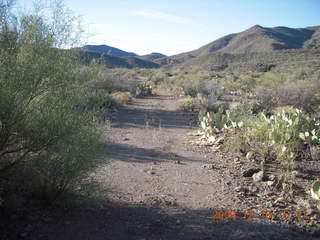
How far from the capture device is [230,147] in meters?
7.88

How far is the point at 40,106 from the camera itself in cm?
388

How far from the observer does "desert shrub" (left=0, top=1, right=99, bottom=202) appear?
139 inches

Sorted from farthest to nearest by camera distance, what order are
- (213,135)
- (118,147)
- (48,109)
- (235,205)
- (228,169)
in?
1. (213,135)
2. (118,147)
3. (228,169)
4. (235,205)
5. (48,109)

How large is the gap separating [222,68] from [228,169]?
157ft

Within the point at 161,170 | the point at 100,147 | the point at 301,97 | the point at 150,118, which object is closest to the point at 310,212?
the point at 161,170

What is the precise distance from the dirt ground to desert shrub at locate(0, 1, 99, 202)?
1.89ft

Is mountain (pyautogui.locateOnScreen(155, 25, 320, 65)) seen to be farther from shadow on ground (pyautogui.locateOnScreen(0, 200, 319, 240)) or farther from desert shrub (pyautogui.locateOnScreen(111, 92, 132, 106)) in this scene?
shadow on ground (pyautogui.locateOnScreen(0, 200, 319, 240))

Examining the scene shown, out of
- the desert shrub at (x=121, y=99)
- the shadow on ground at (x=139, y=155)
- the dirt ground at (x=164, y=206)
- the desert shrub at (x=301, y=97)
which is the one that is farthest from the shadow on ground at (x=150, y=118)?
the desert shrub at (x=301, y=97)

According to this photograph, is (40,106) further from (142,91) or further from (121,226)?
(142,91)

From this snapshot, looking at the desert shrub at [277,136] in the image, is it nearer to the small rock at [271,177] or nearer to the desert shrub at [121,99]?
the small rock at [271,177]

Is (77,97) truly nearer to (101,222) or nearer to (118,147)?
(101,222)

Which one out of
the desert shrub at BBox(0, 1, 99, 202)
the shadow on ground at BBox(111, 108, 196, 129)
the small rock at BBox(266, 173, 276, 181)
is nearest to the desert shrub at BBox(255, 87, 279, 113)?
the shadow on ground at BBox(111, 108, 196, 129)

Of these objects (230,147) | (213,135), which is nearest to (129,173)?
(230,147)
